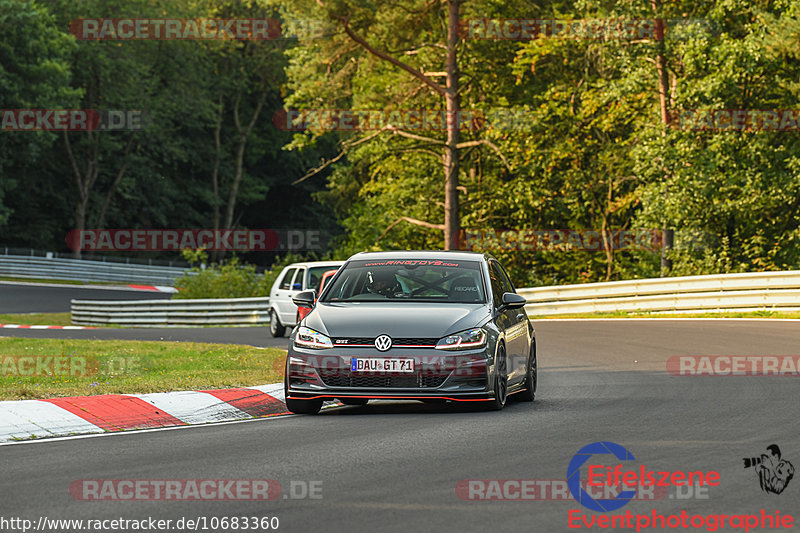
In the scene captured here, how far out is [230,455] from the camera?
348 inches

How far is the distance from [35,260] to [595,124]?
30025 mm

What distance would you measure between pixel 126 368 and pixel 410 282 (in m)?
4.89

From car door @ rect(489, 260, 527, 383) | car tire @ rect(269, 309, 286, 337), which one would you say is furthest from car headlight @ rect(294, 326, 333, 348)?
car tire @ rect(269, 309, 286, 337)

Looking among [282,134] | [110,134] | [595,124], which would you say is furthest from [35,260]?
[595,124]

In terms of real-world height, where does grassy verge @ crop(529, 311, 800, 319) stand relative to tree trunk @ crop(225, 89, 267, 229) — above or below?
below

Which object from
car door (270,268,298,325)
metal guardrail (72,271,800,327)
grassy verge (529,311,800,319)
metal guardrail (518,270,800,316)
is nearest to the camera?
car door (270,268,298,325)

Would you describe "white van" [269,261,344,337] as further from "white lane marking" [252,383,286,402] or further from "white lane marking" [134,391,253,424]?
"white lane marking" [134,391,253,424]

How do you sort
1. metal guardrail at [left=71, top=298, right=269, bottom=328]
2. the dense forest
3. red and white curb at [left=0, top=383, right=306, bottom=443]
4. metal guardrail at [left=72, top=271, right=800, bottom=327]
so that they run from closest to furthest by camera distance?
red and white curb at [left=0, top=383, right=306, bottom=443] < metal guardrail at [left=72, top=271, right=800, bottom=327] < metal guardrail at [left=71, top=298, right=269, bottom=328] < the dense forest

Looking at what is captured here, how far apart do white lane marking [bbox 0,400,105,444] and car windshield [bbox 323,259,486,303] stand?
2.91 metres

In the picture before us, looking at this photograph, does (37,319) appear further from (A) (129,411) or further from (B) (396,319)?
(B) (396,319)

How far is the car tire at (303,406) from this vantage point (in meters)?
11.7

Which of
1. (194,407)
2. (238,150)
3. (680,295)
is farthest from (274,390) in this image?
(238,150)

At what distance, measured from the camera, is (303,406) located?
38.6ft

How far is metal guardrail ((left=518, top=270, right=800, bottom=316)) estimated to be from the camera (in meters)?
27.7
